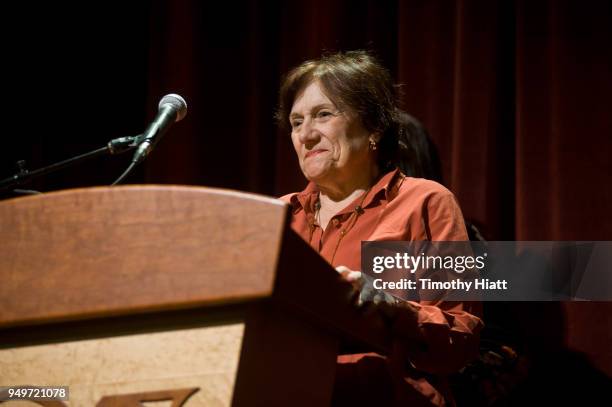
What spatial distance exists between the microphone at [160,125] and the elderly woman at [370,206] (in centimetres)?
38

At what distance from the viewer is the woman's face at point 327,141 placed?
1.69 metres

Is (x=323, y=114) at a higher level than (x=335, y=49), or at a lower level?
lower

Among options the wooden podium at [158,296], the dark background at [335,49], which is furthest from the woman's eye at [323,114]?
the wooden podium at [158,296]

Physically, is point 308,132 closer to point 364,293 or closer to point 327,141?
point 327,141

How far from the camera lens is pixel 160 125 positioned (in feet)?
4.48

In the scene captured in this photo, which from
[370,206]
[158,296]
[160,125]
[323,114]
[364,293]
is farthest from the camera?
[323,114]

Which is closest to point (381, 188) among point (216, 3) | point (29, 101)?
point (216, 3)

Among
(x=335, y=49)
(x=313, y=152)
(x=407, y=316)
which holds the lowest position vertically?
(x=407, y=316)

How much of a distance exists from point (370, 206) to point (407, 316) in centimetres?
54

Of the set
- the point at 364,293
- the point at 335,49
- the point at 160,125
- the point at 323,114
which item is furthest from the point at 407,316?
the point at 335,49

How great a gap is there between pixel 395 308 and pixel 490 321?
1.26 m

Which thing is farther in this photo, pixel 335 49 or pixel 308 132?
pixel 335 49

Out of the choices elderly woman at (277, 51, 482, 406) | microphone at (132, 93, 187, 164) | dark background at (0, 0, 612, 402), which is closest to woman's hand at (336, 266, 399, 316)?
elderly woman at (277, 51, 482, 406)

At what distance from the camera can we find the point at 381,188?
1.63 metres
